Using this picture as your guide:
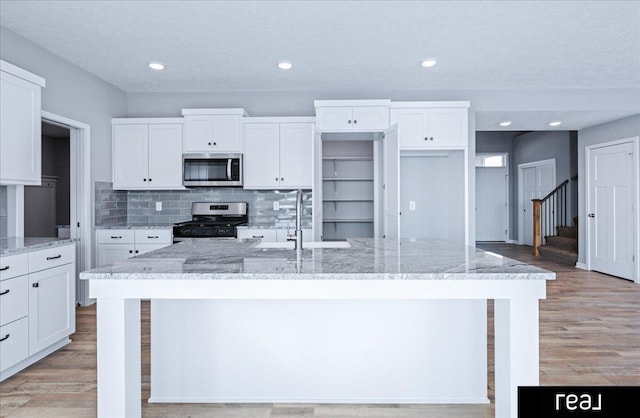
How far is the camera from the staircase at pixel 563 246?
6.97 metres

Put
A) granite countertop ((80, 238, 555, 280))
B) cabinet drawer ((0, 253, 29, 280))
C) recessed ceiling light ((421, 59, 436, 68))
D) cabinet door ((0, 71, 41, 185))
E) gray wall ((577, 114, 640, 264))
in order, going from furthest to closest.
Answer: gray wall ((577, 114, 640, 264)), recessed ceiling light ((421, 59, 436, 68)), cabinet door ((0, 71, 41, 185)), cabinet drawer ((0, 253, 29, 280)), granite countertop ((80, 238, 555, 280))

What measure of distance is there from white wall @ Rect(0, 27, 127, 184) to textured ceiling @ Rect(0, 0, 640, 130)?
0.12 metres

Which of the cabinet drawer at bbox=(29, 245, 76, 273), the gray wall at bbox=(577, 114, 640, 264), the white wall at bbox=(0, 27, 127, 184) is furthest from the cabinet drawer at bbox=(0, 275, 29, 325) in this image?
the gray wall at bbox=(577, 114, 640, 264)

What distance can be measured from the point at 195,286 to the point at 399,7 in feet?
8.15

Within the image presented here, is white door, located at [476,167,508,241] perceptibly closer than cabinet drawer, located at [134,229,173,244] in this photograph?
No

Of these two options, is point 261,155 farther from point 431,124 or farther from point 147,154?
point 431,124

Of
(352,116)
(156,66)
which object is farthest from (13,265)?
(352,116)

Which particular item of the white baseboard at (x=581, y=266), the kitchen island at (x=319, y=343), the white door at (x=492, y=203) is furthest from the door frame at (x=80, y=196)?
the white door at (x=492, y=203)

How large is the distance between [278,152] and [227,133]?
661mm

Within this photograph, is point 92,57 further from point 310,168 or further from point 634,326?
point 634,326

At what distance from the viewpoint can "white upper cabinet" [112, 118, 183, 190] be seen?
4.86 m

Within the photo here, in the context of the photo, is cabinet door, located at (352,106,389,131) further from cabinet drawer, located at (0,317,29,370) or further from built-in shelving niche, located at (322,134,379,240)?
cabinet drawer, located at (0,317,29,370)

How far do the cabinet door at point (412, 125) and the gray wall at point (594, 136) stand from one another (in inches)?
122

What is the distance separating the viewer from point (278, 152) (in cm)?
486
